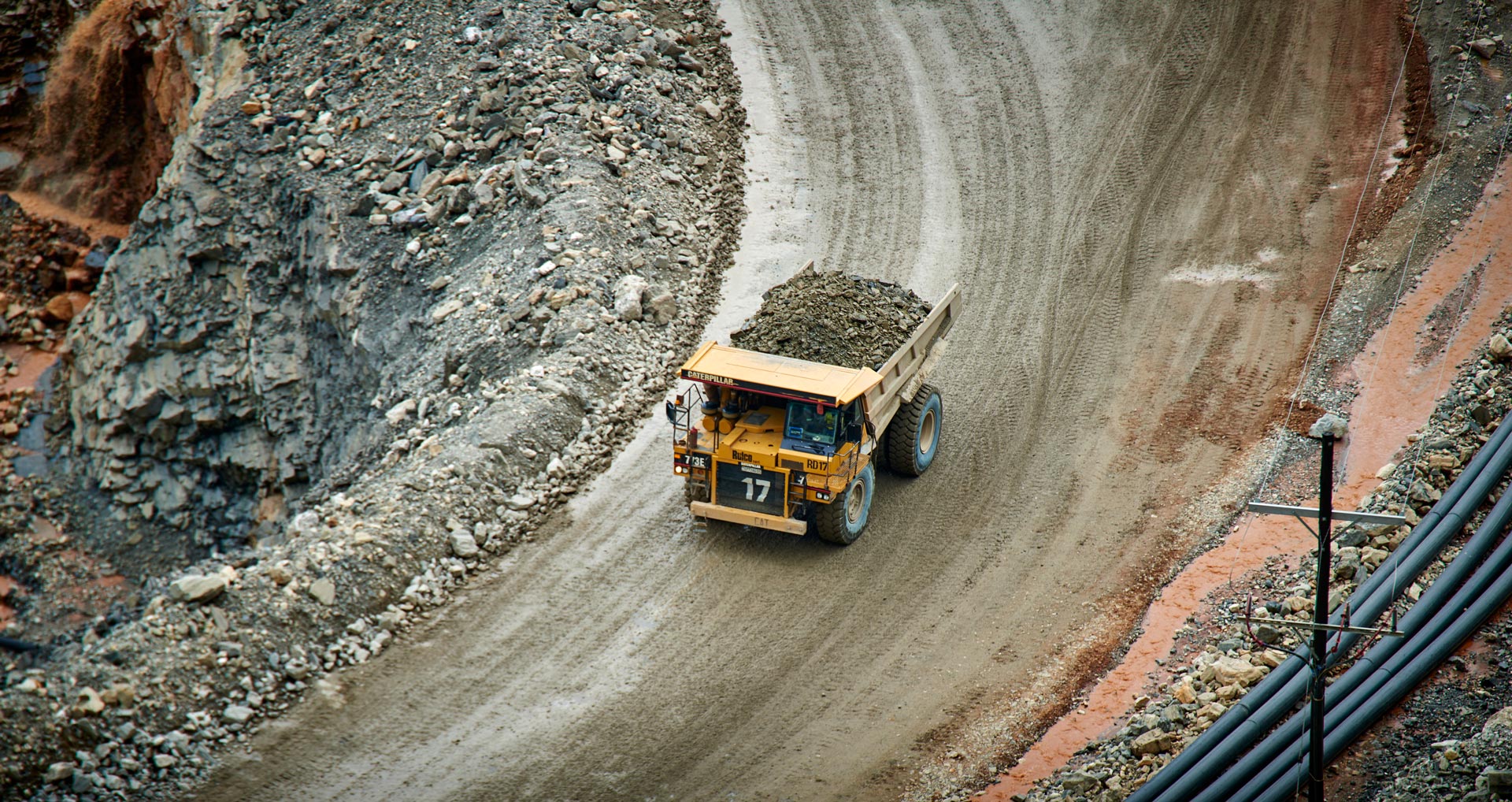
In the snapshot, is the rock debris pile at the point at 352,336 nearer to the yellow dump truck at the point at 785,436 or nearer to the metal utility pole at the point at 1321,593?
the yellow dump truck at the point at 785,436

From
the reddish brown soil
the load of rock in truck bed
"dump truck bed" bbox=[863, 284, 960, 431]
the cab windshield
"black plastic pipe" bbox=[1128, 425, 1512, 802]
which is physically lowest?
"black plastic pipe" bbox=[1128, 425, 1512, 802]

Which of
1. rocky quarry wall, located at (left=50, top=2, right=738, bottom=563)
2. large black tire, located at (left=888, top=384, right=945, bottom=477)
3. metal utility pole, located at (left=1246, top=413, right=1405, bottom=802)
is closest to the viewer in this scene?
metal utility pole, located at (left=1246, top=413, right=1405, bottom=802)

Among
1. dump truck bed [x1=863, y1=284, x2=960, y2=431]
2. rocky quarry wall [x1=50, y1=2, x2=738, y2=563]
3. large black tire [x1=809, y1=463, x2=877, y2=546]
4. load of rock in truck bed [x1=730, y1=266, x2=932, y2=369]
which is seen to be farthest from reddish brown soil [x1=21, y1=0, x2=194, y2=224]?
large black tire [x1=809, y1=463, x2=877, y2=546]

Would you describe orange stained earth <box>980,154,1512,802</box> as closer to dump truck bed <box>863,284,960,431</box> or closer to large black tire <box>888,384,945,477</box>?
large black tire <box>888,384,945,477</box>

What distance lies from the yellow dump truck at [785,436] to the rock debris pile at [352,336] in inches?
91.6

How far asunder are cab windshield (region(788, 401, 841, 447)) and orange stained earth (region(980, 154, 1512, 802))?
3.69 meters

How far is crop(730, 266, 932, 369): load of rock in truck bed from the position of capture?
516 inches

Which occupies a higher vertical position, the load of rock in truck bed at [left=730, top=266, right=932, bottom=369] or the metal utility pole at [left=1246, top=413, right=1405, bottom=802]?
the load of rock in truck bed at [left=730, top=266, right=932, bottom=369]

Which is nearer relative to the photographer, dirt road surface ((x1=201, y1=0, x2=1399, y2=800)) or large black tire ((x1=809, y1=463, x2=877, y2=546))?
dirt road surface ((x1=201, y1=0, x2=1399, y2=800))

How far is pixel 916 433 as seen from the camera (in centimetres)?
1398

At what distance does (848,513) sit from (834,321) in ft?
7.15

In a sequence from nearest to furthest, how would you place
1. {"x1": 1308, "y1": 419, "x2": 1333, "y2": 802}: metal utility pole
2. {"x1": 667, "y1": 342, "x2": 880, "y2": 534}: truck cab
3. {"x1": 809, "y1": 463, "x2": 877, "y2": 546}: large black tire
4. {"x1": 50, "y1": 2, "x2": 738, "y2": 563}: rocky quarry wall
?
{"x1": 1308, "y1": 419, "x2": 1333, "y2": 802}: metal utility pole → {"x1": 667, "y1": 342, "x2": 880, "y2": 534}: truck cab → {"x1": 809, "y1": 463, "x2": 877, "y2": 546}: large black tire → {"x1": 50, "y1": 2, "x2": 738, "y2": 563}: rocky quarry wall

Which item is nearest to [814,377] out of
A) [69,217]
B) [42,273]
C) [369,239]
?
[369,239]

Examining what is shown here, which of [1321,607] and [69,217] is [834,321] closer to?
[1321,607]
